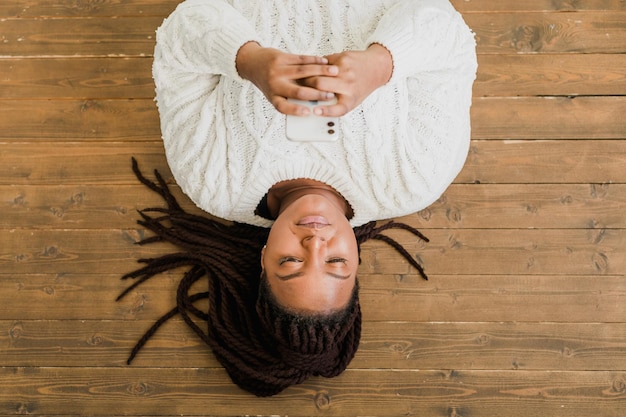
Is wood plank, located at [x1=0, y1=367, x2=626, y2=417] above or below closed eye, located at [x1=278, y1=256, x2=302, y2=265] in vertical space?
below

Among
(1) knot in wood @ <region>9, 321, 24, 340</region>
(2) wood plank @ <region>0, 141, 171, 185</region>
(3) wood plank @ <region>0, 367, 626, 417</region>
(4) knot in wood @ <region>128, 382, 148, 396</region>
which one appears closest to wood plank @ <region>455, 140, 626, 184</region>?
(3) wood plank @ <region>0, 367, 626, 417</region>

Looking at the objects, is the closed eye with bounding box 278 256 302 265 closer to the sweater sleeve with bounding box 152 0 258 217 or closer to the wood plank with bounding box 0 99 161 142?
the sweater sleeve with bounding box 152 0 258 217

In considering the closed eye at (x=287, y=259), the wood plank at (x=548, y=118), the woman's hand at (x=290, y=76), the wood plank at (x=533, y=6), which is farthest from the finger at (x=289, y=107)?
the wood plank at (x=533, y=6)

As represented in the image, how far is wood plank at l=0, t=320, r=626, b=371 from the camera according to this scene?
4.09 feet

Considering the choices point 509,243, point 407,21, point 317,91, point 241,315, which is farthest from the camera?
point 509,243

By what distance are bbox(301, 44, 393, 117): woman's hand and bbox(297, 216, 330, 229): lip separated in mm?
175

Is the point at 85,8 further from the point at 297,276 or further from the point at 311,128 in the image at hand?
the point at 297,276

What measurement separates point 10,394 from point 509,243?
1.18 m

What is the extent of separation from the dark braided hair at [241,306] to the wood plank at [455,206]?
58 mm

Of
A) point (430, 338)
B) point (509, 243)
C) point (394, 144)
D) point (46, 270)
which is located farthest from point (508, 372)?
point (46, 270)

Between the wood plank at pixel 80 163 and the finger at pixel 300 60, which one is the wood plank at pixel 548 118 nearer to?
the finger at pixel 300 60

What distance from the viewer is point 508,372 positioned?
1245mm

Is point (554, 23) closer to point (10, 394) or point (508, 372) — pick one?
point (508, 372)

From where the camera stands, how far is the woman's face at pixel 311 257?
0.93 meters
